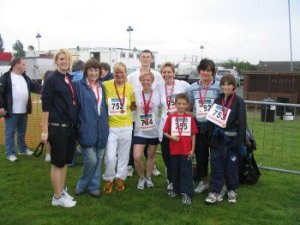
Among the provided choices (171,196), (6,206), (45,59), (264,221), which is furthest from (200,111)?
(45,59)

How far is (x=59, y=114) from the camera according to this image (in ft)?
15.2

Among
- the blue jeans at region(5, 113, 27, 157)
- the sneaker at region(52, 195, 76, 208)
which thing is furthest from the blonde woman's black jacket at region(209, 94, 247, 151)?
the blue jeans at region(5, 113, 27, 157)

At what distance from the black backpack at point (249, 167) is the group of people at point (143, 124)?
605 millimetres

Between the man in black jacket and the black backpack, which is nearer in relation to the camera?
the black backpack

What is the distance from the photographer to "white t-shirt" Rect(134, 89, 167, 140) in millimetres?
5457

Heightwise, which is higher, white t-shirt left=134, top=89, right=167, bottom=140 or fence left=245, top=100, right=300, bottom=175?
white t-shirt left=134, top=89, right=167, bottom=140

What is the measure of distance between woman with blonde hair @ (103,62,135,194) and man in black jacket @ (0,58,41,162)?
2.63 m

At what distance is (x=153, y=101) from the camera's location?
18.0 ft

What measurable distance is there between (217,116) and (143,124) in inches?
40.7

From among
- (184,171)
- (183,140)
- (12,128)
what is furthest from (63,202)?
(12,128)

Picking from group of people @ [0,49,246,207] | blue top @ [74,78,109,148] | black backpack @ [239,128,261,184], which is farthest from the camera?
black backpack @ [239,128,261,184]

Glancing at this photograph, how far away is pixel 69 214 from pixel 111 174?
0.93 metres

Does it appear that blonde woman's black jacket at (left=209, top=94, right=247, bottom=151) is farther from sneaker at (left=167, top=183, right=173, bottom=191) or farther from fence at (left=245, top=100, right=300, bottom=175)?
Result: fence at (left=245, top=100, right=300, bottom=175)

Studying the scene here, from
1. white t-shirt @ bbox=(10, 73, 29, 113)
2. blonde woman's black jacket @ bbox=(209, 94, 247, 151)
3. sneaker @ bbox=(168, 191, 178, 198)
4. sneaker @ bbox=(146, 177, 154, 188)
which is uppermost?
white t-shirt @ bbox=(10, 73, 29, 113)
